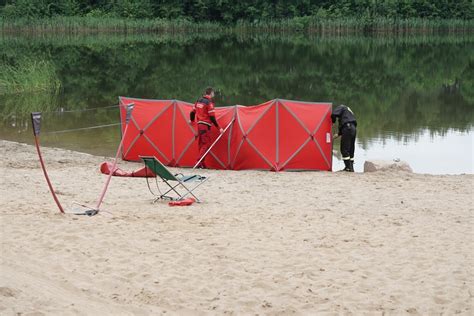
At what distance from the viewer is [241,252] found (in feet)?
34.8

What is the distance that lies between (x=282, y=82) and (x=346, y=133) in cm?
2212

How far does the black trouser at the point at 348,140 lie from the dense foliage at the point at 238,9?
6570cm

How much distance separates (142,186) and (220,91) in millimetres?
21344

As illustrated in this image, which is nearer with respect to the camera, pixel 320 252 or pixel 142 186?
pixel 320 252

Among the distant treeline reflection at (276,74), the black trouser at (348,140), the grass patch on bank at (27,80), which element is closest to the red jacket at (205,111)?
the black trouser at (348,140)


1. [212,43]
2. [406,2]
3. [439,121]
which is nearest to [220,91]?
[439,121]

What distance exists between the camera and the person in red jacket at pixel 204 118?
61.0 feet

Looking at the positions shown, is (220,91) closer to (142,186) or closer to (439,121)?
(439,121)

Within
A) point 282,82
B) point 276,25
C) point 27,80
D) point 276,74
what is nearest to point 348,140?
point 27,80

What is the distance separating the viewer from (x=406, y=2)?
8306 cm

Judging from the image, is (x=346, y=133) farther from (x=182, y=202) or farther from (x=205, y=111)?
(x=182, y=202)

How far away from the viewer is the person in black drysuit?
18625 mm

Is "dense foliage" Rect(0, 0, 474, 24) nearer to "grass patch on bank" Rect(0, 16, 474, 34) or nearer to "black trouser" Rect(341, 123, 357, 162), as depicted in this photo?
"grass patch on bank" Rect(0, 16, 474, 34)

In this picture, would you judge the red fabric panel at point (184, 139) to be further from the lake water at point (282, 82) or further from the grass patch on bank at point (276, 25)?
the grass patch on bank at point (276, 25)
